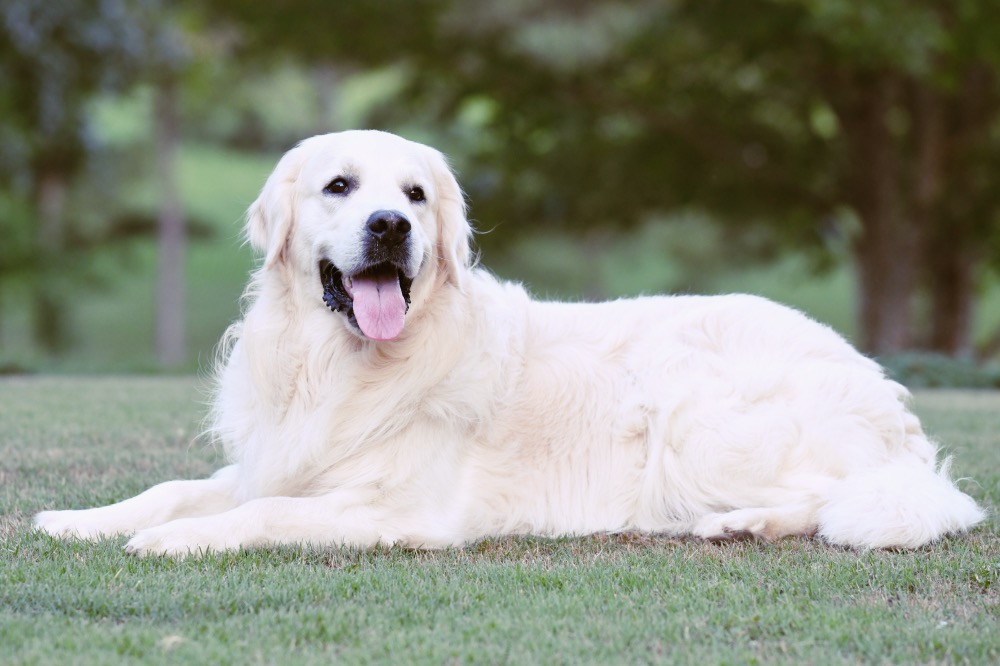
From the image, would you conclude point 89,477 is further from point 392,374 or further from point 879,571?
point 879,571

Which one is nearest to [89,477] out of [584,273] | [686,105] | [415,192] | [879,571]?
[415,192]

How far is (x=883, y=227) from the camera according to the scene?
15305 mm

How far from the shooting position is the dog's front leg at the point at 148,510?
3701mm

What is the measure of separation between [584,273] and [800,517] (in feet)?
83.2

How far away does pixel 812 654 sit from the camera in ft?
8.40

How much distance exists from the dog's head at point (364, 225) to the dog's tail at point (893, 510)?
1.51m

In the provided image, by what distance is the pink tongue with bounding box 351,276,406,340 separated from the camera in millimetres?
3801

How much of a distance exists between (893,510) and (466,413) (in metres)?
1.46

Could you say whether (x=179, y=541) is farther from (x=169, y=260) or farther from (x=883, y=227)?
(x=169, y=260)

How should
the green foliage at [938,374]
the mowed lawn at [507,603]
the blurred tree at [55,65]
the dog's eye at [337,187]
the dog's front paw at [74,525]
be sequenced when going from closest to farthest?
1. the mowed lawn at [507,603]
2. the dog's front paw at [74,525]
3. the dog's eye at [337,187]
4. the green foliage at [938,374]
5. the blurred tree at [55,65]

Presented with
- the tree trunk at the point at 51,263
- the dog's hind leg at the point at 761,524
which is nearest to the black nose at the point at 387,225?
the dog's hind leg at the point at 761,524

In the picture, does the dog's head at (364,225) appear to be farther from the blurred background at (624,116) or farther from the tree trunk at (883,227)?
the tree trunk at (883,227)

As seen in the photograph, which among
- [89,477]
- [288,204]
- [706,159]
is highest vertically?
[706,159]

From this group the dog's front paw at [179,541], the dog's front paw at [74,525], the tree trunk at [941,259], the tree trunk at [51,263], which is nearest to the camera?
the dog's front paw at [179,541]
